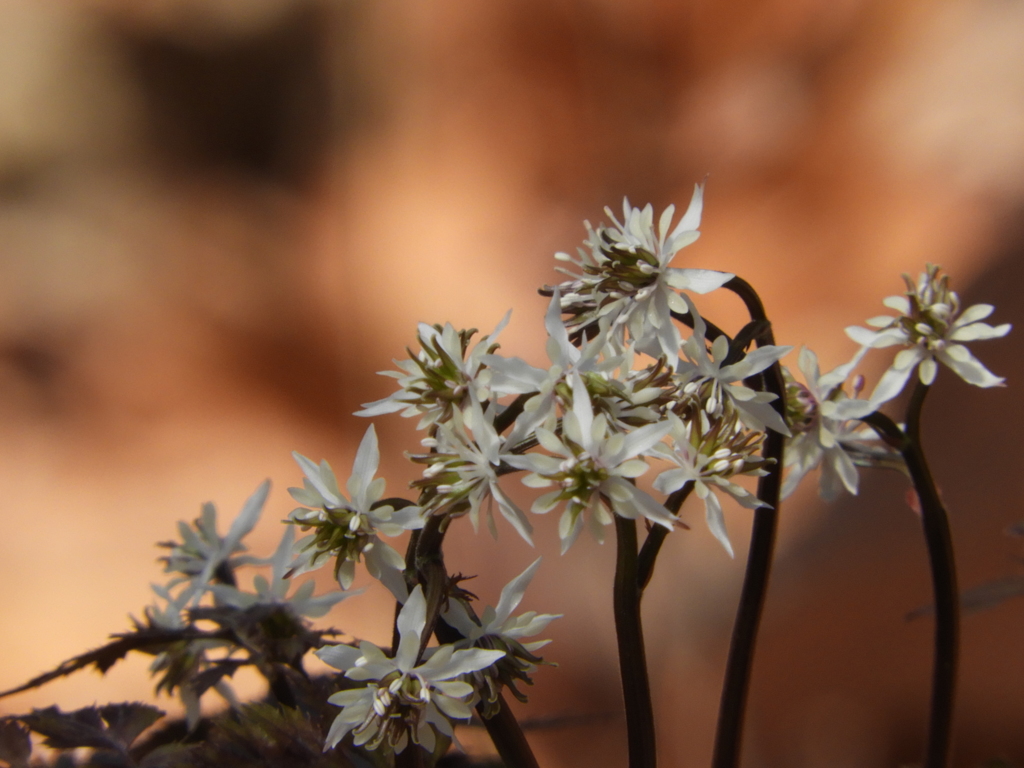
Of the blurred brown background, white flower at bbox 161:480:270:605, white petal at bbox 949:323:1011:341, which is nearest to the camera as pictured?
white petal at bbox 949:323:1011:341

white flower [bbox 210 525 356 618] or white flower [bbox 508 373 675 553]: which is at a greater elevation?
white flower [bbox 508 373 675 553]

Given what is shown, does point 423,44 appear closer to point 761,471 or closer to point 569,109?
point 569,109

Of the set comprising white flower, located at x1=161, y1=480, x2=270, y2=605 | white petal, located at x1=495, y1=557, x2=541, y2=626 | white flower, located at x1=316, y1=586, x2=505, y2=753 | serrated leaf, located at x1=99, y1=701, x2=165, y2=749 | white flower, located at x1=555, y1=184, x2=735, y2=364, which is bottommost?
serrated leaf, located at x1=99, y1=701, x2=165, y2=749

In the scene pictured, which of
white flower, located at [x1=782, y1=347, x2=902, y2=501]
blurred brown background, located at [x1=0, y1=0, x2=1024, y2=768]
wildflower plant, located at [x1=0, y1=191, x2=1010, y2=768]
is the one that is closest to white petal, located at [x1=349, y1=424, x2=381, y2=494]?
wildflower plant, located at [x1=0, y1=191, x2=1010, y2=768]

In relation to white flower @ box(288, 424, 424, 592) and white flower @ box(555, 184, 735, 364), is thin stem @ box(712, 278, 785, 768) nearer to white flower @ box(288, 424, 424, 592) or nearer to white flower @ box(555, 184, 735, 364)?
white flower @ box(555, 184, 735, 364)

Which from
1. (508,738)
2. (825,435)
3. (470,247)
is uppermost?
(470,247)

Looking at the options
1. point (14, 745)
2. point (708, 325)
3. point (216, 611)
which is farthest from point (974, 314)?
point (14, 745)

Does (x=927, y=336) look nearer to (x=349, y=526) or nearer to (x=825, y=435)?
(x=825, y=435)
